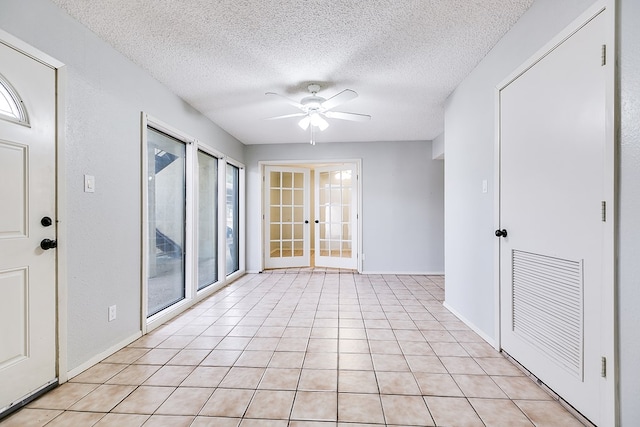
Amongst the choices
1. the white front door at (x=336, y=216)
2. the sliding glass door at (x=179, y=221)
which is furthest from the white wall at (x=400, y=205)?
the sliding glass door at (x=179, y=221)

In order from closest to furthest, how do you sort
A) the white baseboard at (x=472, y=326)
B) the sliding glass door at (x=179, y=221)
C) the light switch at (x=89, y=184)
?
1. the light switch at (x=89, y=184)
2. the white baseboard at (x=472, y=326)
3. the sliding glass door at (x=179, y=221)

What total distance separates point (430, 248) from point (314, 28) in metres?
4.19

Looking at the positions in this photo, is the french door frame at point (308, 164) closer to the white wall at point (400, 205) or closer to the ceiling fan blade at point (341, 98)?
the white wall at point (400, 205)

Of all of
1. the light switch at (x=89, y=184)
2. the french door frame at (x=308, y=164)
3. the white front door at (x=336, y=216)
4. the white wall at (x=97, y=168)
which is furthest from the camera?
the white front door at (x=336, y=216)

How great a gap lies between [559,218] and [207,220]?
380 centimetres

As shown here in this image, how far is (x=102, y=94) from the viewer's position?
212cm

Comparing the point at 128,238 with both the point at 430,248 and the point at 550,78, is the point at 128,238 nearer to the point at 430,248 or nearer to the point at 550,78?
the point at 550,78

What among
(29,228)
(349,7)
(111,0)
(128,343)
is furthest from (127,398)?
(349,7)

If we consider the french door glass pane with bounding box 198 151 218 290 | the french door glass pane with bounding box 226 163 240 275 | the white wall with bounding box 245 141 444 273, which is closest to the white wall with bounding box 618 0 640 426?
the french door glass pane with bounding box 198 151 218 290

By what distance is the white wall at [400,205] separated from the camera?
5.17 meters

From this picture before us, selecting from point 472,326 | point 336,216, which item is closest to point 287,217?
point 336,216

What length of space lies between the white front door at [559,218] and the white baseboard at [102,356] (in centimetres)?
293

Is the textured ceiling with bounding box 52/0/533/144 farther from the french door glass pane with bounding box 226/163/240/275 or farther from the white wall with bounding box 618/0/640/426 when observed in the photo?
the french door glass pane with bounding box 226/163/240/275

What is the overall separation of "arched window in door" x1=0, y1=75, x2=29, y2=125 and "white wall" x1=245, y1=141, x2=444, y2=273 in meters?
4.14
